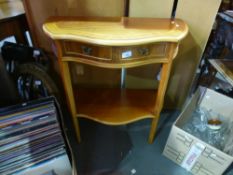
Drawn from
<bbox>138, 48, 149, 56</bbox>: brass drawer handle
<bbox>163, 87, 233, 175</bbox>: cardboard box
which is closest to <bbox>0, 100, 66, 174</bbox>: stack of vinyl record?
<bbox>138, 48, 149, 56</bbox>: brass drawer handle

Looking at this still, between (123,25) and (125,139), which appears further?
(125,139)

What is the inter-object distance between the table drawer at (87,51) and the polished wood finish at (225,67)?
0.76 meters

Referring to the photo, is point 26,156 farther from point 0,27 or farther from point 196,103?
point 196,103

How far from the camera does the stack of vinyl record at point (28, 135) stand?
2.69 ft

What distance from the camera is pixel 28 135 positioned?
2.82ft

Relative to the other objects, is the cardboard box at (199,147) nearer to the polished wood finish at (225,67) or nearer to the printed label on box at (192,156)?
the printed label on box at (192,156)

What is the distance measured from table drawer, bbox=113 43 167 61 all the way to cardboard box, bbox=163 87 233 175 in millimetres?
505

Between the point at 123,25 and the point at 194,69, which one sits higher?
the point at 123,25

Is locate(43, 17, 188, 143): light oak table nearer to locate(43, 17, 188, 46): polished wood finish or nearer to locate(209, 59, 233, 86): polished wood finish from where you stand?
locate(43, 17, 188, 46): polished wood finish

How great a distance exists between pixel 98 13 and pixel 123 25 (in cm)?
28

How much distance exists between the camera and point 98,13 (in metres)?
1.10

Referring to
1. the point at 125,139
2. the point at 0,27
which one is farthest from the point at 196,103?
the point at 0,27

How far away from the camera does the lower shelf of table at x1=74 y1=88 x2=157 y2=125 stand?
1204 millimetres

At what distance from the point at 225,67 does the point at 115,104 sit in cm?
79
